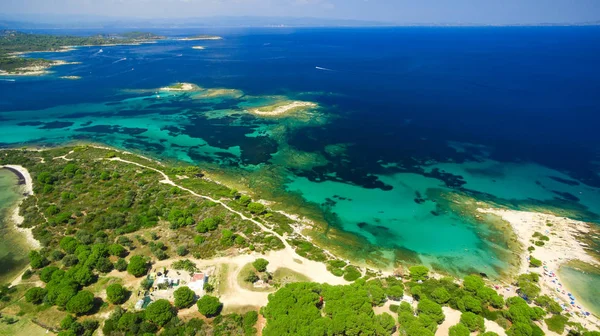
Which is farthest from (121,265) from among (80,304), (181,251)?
(181,251)

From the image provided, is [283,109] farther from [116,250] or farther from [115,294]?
[115,294]

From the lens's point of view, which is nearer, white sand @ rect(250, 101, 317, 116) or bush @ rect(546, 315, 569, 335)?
bush @ rect(546, 315, 569, 335)

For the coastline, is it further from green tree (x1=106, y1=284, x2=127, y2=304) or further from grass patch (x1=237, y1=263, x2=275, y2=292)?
grass patch (x1=237, y1=263, x2=275, y2=292)

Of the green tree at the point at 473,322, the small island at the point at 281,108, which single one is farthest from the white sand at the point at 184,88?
the green tree at the point at 473,322

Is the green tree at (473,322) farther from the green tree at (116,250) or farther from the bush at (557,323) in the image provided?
the green tree at (116,250)

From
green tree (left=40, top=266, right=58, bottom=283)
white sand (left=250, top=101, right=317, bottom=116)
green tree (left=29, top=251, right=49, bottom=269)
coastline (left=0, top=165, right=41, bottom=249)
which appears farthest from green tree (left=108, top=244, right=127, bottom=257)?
white sand (left=250, top=101, right=317, bottom=116)

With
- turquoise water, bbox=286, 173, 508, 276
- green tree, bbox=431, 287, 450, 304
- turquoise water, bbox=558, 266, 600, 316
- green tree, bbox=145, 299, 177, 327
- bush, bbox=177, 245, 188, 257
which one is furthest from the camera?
turquoise water, bbox=286, 173, 508, 276

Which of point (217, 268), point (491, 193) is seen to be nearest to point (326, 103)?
point (491, 193)

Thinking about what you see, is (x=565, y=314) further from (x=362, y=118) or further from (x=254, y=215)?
(x=362, y=118)
